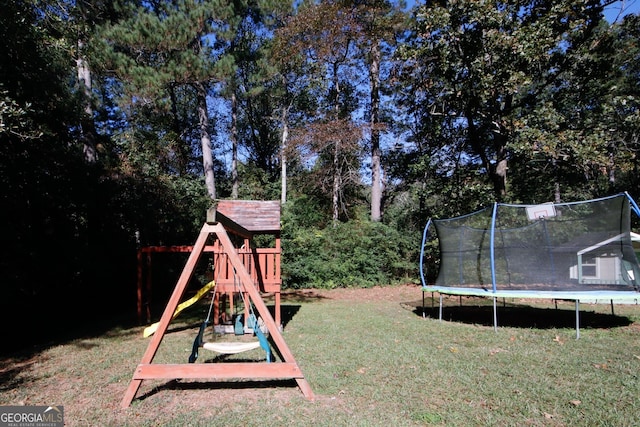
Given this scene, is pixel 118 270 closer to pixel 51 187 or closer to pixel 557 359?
pixel 51 187

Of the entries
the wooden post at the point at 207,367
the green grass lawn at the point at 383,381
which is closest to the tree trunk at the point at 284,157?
the green grass lawn at the point at 383,381

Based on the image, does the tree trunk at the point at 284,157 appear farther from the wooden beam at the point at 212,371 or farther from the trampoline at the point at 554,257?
the wooden beam at the point at 212,371

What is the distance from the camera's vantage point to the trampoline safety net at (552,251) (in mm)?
6656

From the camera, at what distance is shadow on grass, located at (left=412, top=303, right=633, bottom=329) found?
24.5 ft

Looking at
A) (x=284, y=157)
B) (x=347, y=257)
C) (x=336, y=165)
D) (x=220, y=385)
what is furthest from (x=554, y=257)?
(x=284, y=157)

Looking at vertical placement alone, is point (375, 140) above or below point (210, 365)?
above

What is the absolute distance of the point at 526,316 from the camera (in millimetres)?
8609

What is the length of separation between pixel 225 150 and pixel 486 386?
91.6 feet

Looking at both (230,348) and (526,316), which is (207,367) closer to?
(230,348)

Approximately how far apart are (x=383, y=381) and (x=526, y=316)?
19.6 ft

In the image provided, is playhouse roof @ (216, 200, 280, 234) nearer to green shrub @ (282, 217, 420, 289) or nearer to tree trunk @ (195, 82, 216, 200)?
green shrub @ (282, 217, 420, 289)

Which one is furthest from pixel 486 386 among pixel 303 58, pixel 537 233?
pixel 303 58

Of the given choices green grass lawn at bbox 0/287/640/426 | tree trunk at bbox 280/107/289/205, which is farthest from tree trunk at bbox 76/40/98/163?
tree trunk at bbox 280/107/289/205

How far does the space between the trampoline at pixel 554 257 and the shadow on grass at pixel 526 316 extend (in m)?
0.81
